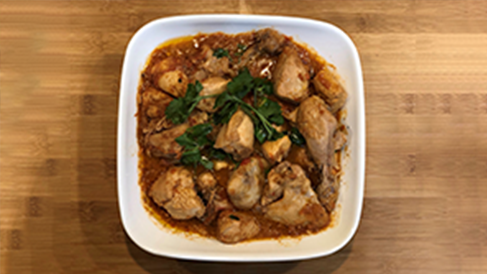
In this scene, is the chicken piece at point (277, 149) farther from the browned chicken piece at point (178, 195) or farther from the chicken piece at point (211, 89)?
Result: the browned chicken piece at point (178, 195)

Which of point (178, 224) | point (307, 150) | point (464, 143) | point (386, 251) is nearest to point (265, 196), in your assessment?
point (307, 150)

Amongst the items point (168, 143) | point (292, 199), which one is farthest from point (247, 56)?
point (292, 199)

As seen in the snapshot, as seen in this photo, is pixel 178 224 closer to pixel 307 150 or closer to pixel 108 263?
pixel 108 263

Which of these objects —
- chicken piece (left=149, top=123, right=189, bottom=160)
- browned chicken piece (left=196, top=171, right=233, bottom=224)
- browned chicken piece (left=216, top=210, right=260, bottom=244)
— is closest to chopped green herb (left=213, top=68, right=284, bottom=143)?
chicken piece (left=149, top=123, right=189, bottom=160)

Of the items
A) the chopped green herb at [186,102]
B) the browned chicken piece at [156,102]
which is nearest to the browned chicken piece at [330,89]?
the chopped green herb at [186,102]

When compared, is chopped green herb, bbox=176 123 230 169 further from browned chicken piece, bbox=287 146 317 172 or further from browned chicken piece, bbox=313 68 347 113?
browned chicken piece, bbox=313 68 347 113

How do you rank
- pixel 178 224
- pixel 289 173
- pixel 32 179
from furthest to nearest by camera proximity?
pixel 32 179 < pixel 178 224 < pixel 289 173
